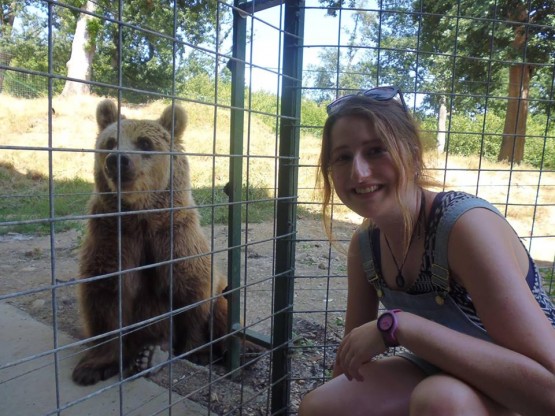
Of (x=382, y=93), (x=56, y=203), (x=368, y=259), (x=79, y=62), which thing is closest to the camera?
(x=382, y=93)

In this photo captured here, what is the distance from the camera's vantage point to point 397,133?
149cm

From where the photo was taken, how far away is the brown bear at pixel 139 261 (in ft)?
9.44

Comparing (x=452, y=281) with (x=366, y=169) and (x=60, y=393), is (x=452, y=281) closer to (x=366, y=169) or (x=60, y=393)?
(x=366, y=169)

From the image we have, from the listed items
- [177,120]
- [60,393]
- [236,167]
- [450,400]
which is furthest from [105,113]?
[450,400]

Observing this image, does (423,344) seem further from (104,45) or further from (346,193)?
(104,45)

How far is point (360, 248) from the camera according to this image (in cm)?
181

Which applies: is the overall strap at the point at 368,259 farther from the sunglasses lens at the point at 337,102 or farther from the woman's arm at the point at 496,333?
the sunglasses lens at the point at 337,102

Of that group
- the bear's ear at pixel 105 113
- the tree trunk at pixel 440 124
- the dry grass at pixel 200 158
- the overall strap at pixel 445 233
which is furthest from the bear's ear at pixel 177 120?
the dry grass at pixel 200 158

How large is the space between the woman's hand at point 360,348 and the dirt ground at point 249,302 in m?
0.62

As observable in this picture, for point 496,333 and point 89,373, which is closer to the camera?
point 496,333

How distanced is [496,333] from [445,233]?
33 centimetres

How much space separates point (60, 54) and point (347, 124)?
1680cm

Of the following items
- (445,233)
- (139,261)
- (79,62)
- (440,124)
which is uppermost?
(79,62)

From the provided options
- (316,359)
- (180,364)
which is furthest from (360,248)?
(180,364)
